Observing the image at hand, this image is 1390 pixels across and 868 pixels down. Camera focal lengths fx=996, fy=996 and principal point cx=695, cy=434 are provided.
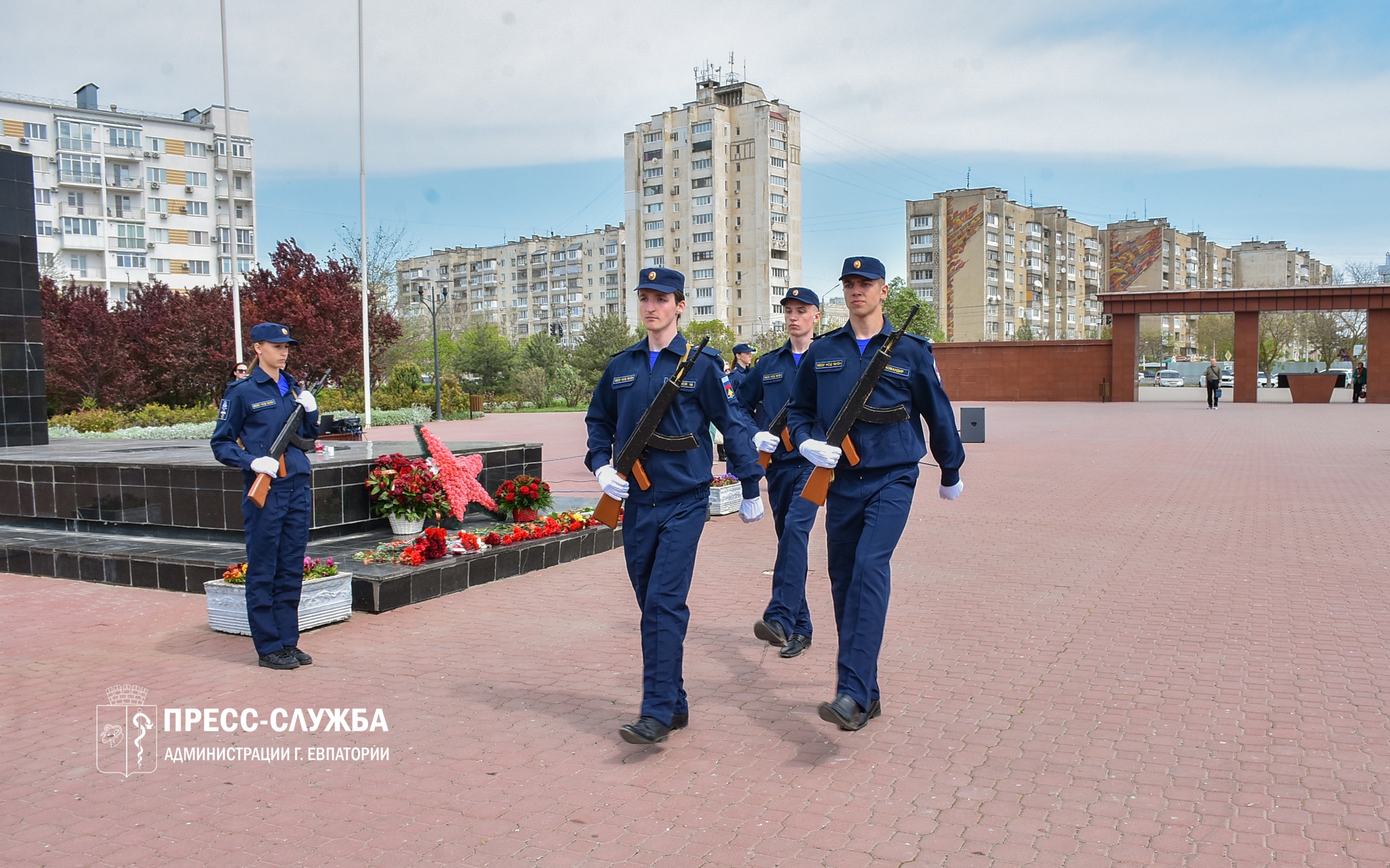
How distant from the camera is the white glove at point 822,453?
14.0 ft

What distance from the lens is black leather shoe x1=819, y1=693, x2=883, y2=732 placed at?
165 inches

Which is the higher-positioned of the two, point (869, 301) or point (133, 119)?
point (133, 119)

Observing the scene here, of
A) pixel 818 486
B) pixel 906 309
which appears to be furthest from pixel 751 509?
pixel 906 309

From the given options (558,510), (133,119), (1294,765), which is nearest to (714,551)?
(558,510)

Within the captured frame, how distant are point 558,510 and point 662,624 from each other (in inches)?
240

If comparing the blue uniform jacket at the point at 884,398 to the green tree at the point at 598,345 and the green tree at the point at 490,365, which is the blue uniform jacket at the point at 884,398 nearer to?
the green tree at the point at 598,345

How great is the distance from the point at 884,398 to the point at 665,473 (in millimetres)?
1022

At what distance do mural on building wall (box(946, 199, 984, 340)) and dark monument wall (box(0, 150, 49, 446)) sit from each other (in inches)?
3298

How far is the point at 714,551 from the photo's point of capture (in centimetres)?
909

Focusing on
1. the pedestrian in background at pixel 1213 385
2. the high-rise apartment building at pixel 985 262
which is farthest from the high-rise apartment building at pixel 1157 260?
the pedestrian in background at pixel 1213 385

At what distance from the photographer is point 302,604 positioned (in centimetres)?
624

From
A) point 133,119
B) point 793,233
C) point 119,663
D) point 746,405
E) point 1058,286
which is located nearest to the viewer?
point 119,663

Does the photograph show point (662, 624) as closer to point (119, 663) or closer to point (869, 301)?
point (869, 301)

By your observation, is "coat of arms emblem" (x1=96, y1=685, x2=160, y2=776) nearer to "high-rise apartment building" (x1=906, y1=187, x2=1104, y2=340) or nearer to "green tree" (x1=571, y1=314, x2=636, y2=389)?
"green tree" (x1=571, y1=314, x2=636, y2=389)
